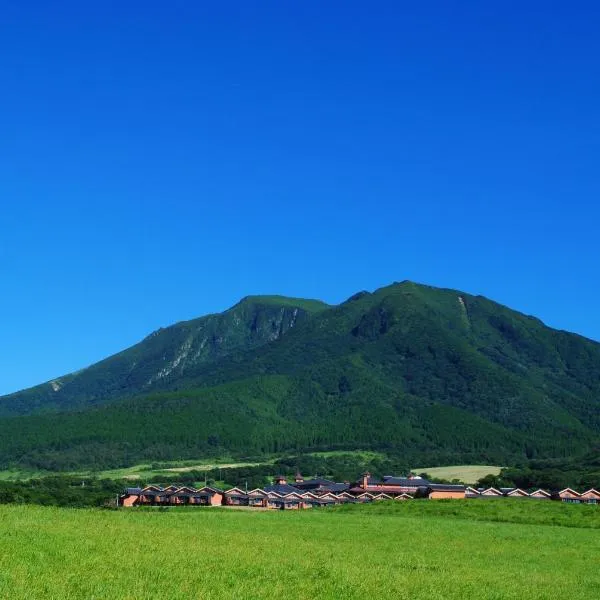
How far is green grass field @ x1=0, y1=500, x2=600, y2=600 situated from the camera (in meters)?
21.4

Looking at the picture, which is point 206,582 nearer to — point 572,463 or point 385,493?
point 385,493

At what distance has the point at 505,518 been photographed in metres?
60.7

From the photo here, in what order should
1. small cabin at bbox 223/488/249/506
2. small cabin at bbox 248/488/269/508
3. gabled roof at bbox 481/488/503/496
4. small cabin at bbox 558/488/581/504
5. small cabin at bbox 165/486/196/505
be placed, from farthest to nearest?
small cabin at bbox 223/488/249/506
gabled roof at bbox 481/488/503/496
small cabin at bbox 248/488/269/508
small cabin at bbox 165/486/196/505
small cabin at bbox 558/488/581/504

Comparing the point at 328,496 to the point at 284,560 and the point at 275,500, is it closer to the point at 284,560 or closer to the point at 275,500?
the point at 275,500

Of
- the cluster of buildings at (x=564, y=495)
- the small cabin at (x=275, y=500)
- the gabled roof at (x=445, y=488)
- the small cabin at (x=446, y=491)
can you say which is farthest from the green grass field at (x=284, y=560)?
the small cabin at (x=275, y=500)

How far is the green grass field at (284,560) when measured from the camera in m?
21.4

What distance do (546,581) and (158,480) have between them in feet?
509

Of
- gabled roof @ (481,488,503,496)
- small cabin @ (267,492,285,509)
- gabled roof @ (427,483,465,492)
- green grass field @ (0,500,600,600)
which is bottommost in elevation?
green grass field @ (0,500,600,600)

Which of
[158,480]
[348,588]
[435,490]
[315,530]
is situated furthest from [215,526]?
[158,480]

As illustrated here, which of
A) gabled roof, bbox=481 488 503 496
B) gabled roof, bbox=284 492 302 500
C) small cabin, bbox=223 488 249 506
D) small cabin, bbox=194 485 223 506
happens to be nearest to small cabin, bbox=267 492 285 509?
gabled roof, bbox=284 492 302 500

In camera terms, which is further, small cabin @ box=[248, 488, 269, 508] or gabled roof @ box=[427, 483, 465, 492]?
small cabin @ box=[248, 488, 269, 508]

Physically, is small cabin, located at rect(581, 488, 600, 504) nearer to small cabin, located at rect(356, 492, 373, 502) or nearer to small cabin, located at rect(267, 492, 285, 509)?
small cabin, located at rect(356, 492, 373, 502)

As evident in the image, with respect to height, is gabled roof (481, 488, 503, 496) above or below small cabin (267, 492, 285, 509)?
above

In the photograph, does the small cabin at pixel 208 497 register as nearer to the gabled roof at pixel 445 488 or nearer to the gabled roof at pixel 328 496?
the gabled roof at pixel 328 496
